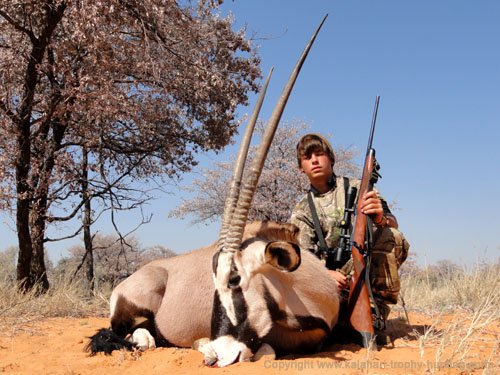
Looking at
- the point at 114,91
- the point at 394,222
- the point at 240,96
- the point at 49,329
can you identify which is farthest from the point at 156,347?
the point at 240,96

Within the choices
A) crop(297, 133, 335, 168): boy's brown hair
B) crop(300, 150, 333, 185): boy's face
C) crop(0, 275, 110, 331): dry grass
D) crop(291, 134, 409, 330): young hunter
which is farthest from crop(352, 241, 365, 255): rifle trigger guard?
crop(0, 275, 110, 331): dry grass

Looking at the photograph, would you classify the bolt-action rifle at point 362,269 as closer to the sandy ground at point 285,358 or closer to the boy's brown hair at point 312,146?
the sandy ground at point 285,358

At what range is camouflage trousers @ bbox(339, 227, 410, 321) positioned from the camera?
3.84 metres

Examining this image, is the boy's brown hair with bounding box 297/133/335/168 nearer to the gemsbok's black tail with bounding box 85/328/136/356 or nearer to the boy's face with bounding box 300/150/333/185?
the boy's face with bounding box 300/150/333/185

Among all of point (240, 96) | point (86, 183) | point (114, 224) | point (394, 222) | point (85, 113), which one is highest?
point (240, 96)

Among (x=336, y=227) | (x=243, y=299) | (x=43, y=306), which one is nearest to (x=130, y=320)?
(x=243, y=299)

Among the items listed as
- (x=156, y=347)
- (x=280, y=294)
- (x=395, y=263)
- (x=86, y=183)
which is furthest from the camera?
(x=86, y=183)

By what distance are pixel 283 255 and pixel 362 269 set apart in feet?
2.48

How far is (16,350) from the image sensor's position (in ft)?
13.9

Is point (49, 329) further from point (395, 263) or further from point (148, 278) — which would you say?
point (395, 263)

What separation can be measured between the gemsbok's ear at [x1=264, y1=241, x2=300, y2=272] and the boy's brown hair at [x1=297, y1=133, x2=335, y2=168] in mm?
1352

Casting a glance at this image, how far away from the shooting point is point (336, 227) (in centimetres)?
425

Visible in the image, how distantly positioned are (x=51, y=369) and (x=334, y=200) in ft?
8.30

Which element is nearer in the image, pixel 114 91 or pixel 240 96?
pixel 114 91
